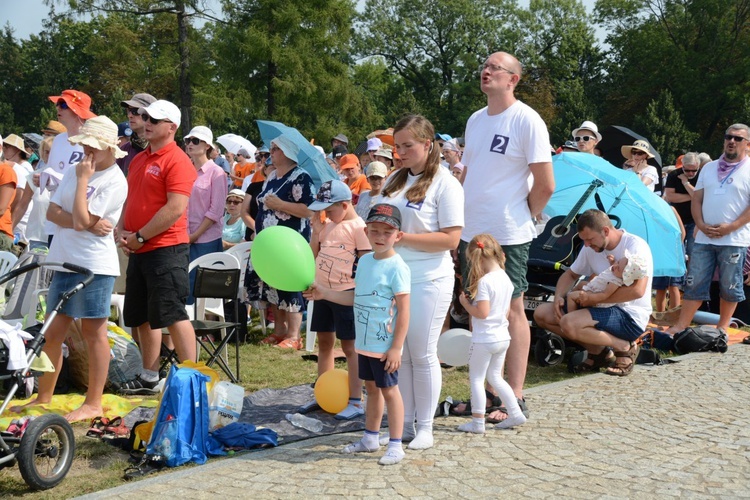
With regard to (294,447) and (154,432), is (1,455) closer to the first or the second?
(154,432)

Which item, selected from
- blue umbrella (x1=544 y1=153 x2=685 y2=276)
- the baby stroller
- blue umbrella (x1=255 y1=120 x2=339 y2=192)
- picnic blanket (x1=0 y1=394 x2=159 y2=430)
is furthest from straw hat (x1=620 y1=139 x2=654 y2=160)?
the baby stroller

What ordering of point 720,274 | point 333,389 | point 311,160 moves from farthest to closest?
1. point 720,274
2. point 311,160
3. point 333,389

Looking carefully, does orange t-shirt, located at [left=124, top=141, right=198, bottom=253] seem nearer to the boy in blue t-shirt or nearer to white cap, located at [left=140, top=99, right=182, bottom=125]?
white cap, located at [left=140, top=99, right=182, bottom=125]

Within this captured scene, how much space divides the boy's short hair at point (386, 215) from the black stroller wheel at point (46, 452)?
1.99 metres

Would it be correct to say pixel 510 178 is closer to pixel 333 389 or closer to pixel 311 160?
pixel 333 389

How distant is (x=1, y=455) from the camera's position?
4594 mm

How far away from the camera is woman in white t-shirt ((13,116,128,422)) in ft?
19.1

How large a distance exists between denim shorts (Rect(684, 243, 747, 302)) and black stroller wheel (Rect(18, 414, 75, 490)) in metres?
6.82

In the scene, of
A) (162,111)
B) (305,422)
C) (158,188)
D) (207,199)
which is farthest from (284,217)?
(305,422)

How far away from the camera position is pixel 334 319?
625 cm

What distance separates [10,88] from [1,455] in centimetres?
6684

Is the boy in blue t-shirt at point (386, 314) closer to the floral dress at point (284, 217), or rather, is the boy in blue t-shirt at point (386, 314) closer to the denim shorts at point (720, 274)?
the floral dress at point (284, 217)

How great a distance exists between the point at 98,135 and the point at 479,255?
102 inches

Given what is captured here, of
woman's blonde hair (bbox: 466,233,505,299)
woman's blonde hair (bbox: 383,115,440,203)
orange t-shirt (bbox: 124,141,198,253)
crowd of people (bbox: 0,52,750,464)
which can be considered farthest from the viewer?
orange t-shirt (bbox: 124,141,198,253)
